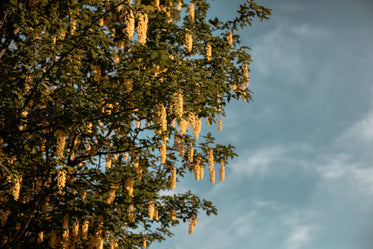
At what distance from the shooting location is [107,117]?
6.08m

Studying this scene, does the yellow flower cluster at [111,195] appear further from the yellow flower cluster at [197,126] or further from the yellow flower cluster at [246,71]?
the yellow flower cluster at [246,71]

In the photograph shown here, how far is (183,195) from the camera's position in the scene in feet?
28.0

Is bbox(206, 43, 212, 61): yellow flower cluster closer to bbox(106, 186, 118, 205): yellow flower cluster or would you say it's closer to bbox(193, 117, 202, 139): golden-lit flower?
bbox(193, 117, 202, 139): golden-lit flower

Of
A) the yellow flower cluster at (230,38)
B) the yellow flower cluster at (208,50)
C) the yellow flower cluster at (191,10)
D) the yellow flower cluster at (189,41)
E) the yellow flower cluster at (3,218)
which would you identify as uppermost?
the yellow flower cluster at (191,10)

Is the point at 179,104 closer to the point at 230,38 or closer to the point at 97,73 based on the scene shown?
the point at 97,73

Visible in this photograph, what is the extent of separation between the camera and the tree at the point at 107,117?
6133 mm

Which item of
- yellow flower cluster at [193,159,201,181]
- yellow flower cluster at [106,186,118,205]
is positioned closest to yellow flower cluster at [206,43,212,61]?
yellow flower cluster at [193,159,201,181]

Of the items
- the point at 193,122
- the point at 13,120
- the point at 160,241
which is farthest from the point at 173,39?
the point at 160,241

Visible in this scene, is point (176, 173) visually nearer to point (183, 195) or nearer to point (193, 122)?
point (183, 195)

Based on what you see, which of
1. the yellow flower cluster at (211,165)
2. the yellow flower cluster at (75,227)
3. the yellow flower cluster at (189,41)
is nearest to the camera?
the yellow flower cluster at (189,41)

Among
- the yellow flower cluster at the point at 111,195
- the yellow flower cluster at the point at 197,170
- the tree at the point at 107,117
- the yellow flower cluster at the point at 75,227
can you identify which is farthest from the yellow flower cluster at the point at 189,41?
the yellow flower cluster at the point at 75,227

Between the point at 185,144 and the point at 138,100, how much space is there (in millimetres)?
1694

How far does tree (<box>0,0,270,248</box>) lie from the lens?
20.1 feet

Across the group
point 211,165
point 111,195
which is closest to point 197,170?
point 211,165
